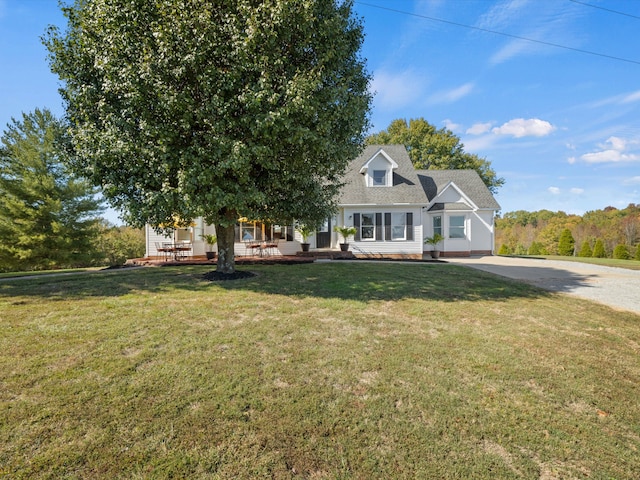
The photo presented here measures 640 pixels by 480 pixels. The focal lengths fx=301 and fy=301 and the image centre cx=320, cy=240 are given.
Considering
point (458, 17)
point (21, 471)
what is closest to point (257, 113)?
point (21, 471)

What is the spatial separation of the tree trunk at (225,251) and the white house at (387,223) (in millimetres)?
5718

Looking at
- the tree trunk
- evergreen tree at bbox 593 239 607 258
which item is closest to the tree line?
the tree trunk

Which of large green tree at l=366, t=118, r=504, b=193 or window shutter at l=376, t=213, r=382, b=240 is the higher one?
large green tree at l=366, t=118, r=504, b=193

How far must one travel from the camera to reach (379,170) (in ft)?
61.5

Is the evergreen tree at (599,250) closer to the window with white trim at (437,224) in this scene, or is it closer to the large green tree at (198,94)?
the window with white trim at (437,224)

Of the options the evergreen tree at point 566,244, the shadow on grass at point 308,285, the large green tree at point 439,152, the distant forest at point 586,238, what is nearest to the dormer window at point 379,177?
the shadow on grass at point 308,285

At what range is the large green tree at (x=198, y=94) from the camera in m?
6.65

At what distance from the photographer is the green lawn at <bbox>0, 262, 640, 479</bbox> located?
2.44 metres

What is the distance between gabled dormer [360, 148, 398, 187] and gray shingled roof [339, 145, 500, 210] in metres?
0.39

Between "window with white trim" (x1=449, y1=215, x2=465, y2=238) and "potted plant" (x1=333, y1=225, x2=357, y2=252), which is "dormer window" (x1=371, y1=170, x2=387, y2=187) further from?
"window with white trim" (x1=449, y1=215, x2=465, y2=238)

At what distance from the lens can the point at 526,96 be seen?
42.9 feet

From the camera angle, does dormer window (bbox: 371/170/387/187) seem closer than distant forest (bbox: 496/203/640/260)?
Yes

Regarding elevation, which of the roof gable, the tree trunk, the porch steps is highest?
the roof gable

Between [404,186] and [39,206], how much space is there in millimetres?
21306
